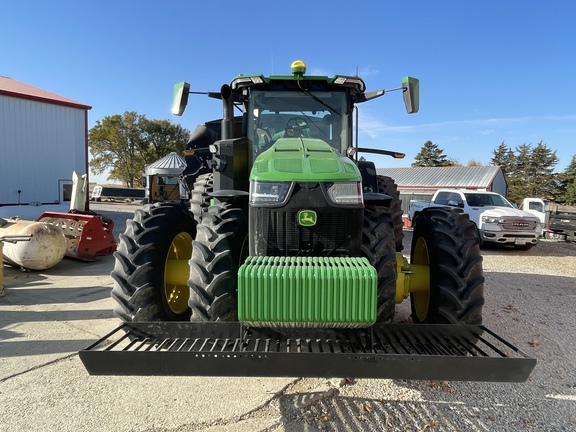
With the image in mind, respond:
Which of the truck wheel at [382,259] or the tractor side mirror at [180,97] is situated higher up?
the tractor side mirror at [180,97]

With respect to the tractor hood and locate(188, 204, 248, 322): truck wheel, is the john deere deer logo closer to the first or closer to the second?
the tractor hood

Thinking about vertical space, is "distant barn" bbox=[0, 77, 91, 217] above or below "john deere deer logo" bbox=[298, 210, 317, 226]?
above

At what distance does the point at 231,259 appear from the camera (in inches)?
112

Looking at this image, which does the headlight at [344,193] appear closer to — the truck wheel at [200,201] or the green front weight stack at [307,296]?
the green front weight stack at [307,296]

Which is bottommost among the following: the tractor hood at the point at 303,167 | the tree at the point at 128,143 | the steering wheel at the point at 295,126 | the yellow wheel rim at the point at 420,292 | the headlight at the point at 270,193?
the yellow wheel rim at the point at 420,292

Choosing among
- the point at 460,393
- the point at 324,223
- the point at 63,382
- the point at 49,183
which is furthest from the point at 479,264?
the point at 49,183

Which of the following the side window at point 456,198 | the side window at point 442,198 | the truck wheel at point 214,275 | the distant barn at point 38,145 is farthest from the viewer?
the distant barn at point 38,145

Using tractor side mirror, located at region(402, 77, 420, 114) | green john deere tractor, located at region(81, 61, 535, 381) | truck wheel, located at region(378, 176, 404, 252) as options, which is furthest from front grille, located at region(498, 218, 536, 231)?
tractor side mirror, located at region(402, 77, 420, 114)

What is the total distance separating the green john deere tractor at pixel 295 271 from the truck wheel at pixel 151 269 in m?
0.01

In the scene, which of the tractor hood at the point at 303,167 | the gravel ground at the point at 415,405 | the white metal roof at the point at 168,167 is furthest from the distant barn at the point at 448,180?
the tractor hood at the point at 303,167

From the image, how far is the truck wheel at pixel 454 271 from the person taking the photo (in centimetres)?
314

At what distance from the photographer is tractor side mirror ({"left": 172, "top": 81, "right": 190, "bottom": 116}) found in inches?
158

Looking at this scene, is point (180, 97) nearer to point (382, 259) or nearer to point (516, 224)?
point (382, 259)

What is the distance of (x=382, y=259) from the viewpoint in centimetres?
299
